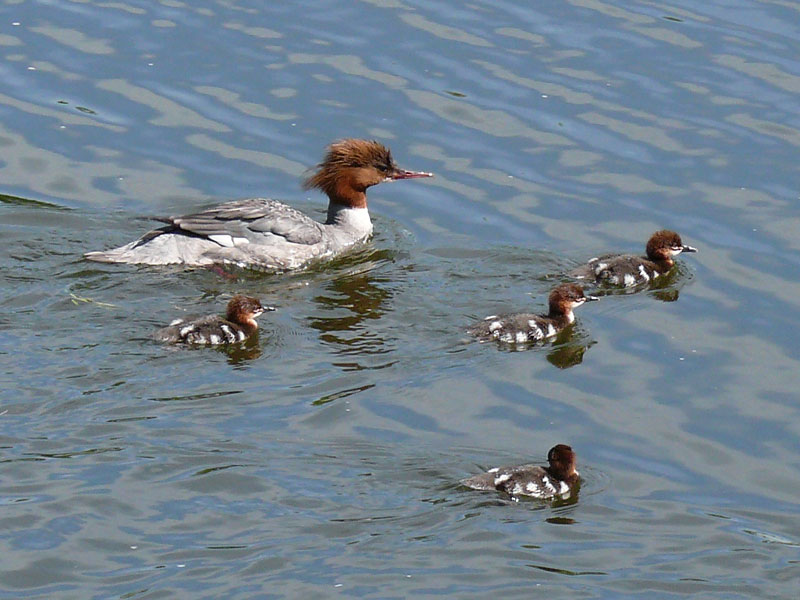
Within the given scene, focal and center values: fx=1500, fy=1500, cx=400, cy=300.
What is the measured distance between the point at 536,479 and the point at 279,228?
405 centimetres

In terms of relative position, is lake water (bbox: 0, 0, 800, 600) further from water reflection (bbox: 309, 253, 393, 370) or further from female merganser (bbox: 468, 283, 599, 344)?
female merganser (bbox: 468, 283, 599, 344)

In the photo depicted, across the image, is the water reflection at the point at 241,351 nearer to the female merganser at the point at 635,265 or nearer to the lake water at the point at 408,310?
the lake water at the point at 408,310

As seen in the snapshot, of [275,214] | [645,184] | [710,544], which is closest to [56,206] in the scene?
[275,214]

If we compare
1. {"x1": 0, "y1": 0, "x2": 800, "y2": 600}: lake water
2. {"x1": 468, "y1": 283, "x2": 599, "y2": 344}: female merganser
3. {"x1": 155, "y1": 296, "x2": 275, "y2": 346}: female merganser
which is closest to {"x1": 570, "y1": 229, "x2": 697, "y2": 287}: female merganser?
{"x1": 0, "y1": 0, "x2": 800, "y2": 600}: lake water

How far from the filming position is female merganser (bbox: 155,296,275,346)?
9.01 meters

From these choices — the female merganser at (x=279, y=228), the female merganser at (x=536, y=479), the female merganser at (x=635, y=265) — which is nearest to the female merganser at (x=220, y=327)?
the female merganser at (x=279, y=228)

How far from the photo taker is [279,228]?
10.9m

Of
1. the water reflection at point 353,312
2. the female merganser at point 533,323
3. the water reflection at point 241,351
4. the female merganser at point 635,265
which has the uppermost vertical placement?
the female merganser at point 635,265

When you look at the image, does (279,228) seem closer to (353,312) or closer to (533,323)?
(353,312)

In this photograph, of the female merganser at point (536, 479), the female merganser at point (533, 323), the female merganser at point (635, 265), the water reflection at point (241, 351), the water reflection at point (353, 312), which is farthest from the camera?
the female merganser at point (635, 265)

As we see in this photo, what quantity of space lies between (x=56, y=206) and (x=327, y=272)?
6.99 feet

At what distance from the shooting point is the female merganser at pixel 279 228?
416 inches

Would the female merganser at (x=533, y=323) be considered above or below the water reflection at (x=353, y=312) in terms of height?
above

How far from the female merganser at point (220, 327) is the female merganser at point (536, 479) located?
223 centimetres
